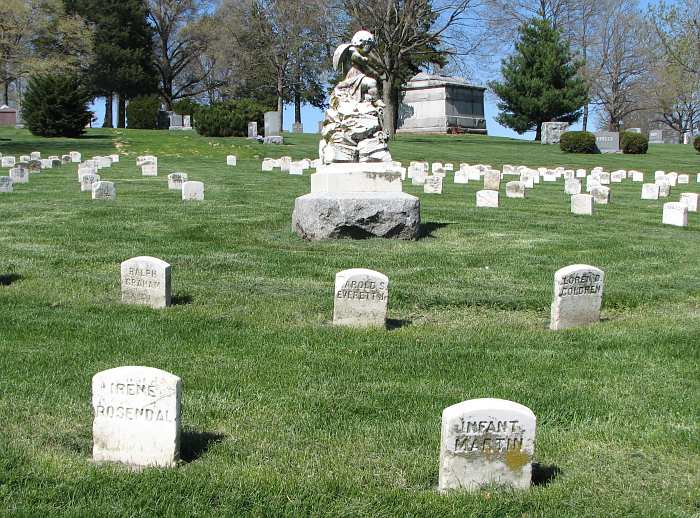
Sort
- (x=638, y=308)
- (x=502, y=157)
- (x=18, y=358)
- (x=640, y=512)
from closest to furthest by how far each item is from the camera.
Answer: (x=640, y=512), (x=18, y=358), (x=638, y=308), (x=502, y=157)

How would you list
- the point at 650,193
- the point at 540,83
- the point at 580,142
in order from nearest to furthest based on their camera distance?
1. the point at 650,193
2. the point at 580,142
3. the point at 540,83

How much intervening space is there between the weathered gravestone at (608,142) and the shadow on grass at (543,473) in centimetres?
3912

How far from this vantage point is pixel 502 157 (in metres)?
36.0

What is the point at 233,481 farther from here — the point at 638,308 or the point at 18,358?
the point at 638,308

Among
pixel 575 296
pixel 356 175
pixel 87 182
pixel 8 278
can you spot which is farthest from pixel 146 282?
pixel 87 182

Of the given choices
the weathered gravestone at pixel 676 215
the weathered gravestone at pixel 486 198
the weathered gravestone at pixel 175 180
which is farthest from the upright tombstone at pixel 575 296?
the weathered gravestone at pixel 175 180

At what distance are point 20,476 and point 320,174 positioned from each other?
8.48 metres

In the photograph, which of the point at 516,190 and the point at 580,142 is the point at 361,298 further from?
the point at 580,142

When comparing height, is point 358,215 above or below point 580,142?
below

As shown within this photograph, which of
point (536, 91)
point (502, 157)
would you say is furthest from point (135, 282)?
point (536, 91)

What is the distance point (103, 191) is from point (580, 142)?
28973 millimetres

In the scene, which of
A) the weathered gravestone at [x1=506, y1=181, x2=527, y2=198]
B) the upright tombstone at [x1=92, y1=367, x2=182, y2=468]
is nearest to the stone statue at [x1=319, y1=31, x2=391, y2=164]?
the weathered gravestone at [x1=506, y1=181, x2=527, y2=198]

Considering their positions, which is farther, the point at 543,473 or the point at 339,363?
the point at 339,363

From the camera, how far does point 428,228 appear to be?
42.5 ft
